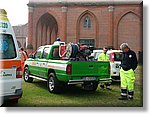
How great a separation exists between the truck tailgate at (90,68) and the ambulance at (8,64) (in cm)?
208

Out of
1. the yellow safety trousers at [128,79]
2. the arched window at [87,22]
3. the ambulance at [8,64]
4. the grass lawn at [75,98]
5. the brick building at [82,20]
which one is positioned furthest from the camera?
the arched window at [87,22]

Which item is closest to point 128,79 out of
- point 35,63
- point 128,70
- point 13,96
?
point 128,70

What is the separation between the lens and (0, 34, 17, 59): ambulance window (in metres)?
5.86

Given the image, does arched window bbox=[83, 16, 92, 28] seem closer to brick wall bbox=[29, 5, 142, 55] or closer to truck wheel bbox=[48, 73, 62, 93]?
brick wall bbox=[29, 5, 142, 55]

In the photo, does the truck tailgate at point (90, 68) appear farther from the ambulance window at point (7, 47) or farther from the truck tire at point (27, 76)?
the truck tire at point (27, 76)

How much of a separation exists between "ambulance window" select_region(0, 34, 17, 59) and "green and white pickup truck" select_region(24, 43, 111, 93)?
1987 millimetres

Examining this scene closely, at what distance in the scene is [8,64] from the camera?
586 centimetres

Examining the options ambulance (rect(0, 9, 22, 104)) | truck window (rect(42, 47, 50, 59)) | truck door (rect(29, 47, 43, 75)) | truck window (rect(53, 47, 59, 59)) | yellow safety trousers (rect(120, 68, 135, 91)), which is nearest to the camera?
ambulance (rect(0, 9, 22, 104))

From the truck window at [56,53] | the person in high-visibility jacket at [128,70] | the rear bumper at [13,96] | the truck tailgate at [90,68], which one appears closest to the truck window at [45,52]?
the truck window at [56,53]

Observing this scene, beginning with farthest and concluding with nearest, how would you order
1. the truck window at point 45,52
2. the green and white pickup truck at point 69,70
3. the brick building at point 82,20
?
the brick building at point 82,20
the truck window at point 45,52
the green and white pickup truck at point 69,70

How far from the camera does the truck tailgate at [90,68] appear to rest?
761 centimetres

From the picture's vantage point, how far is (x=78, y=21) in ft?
104

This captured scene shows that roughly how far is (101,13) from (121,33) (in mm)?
3665

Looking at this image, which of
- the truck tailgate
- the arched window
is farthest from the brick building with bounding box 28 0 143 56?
the truck tailgate
